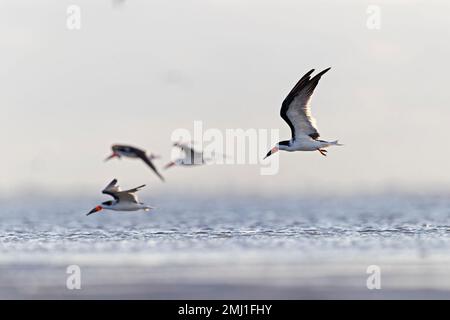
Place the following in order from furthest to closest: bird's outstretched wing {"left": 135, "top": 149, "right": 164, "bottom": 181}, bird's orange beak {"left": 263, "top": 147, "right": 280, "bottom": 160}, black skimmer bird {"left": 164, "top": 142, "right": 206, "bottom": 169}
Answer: bird's orange beak {"left": 263, "top": 147, "right": 280, "bottom": 160}
black skimmer bird {"left": 164, "top": 142, "right": 206, "bottom": 169}
bird's outstretched wing {"left": 135, "top": 149, "right": 164, "bottom": 181}

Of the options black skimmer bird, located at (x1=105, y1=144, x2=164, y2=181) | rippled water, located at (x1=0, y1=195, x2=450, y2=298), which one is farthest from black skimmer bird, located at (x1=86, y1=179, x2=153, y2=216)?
black skimmer bird, located at (x1=105, y1=144, x2=164, y2=181)

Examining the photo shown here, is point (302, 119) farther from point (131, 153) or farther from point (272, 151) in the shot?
point (131, 153)

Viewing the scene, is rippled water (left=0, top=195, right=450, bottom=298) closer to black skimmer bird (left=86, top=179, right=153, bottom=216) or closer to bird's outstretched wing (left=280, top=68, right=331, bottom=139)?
black skimmer bird (left=86, top=179, right=153, bottom=216)

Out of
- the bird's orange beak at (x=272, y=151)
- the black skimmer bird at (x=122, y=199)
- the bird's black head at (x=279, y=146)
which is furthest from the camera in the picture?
the bird's orange beak at (x=272, y=151)

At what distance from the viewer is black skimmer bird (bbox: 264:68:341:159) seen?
83.4 ft

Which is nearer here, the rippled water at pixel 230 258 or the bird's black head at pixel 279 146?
the rippled water at pixel 230 258

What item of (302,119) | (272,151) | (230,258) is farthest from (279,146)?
(230,258)

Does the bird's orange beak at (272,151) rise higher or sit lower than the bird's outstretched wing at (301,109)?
lower

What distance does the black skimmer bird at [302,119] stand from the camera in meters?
25.4

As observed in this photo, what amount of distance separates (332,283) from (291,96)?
4.72 meters

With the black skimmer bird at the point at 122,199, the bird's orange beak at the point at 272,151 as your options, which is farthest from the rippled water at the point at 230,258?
the bird's orange beak at the point at 272,151

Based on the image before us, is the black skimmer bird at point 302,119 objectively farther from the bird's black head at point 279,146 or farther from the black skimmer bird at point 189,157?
the black skimmer bird at point 189,157

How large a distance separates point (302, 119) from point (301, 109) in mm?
354

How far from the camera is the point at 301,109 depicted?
85.0ft
